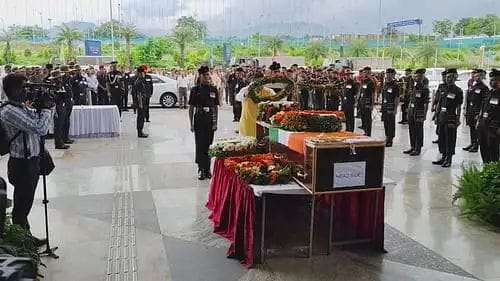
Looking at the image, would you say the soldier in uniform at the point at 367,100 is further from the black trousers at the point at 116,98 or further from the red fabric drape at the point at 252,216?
the black trousers at the point at 116,98

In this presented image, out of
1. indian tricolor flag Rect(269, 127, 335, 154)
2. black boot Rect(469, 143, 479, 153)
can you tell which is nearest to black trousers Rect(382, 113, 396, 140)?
black boot Rect(469, 143, 479, 153)

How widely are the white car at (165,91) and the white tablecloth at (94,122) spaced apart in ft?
23.4

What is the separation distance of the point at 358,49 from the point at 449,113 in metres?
38.8

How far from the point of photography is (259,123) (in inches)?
239

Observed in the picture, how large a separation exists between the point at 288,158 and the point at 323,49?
4052 centimetres

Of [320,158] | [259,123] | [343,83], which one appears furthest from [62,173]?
[343,83]

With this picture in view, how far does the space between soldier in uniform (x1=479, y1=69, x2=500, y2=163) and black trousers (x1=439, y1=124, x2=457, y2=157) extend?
0.52 m

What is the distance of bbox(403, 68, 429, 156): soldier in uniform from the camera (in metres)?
9.42

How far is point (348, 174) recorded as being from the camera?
172 inches

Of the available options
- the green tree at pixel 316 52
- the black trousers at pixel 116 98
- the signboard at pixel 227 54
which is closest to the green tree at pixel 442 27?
the green tree at pixel 316 52

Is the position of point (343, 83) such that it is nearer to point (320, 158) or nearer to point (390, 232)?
point (390, 232)

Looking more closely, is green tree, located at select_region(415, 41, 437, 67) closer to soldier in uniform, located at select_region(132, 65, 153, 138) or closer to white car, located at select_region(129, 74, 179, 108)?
white car, located at select_region(129, 74, 179, 108)

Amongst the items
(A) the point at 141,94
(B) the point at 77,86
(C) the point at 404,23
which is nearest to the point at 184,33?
(C) the point at 404,23

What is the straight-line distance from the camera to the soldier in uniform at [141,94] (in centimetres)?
1172
